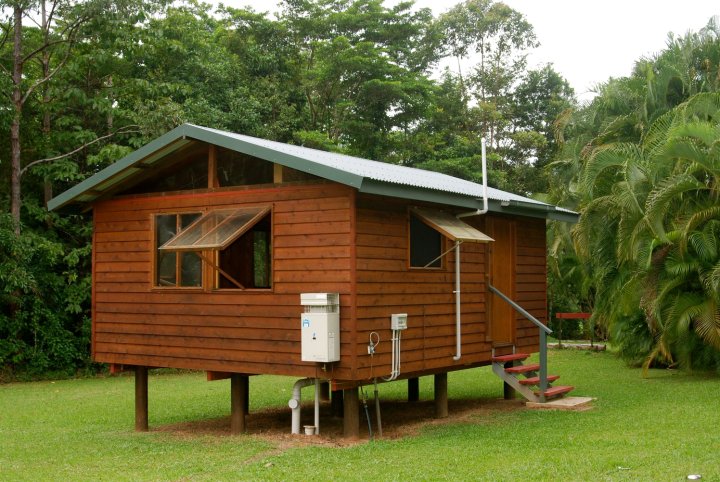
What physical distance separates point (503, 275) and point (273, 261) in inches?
177

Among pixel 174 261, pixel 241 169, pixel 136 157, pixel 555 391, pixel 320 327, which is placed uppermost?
pixel 136 157

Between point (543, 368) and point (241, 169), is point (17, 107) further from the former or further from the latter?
point (543, 368)

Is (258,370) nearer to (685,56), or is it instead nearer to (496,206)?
(496,206)

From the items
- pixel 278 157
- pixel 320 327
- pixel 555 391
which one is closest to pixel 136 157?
pixel 278 157

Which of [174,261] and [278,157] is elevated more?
[278,157]

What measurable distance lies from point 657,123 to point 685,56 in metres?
4.34

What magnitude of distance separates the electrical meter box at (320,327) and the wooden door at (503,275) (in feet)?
13.6

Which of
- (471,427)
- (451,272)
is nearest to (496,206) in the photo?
(451,272)

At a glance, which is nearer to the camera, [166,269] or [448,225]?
[448,225]

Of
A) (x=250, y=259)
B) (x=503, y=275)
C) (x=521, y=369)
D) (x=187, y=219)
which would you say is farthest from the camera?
(x=503, y=275)

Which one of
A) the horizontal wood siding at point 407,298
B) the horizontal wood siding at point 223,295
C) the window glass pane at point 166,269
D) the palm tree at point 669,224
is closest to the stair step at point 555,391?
the horizontal wood siding at point 407,298

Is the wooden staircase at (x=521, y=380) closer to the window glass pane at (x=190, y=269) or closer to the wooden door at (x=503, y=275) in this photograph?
the wooden door at (x=503, y=275)

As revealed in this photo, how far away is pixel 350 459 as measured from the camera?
31.1 feet

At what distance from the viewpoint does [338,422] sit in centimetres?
1318
